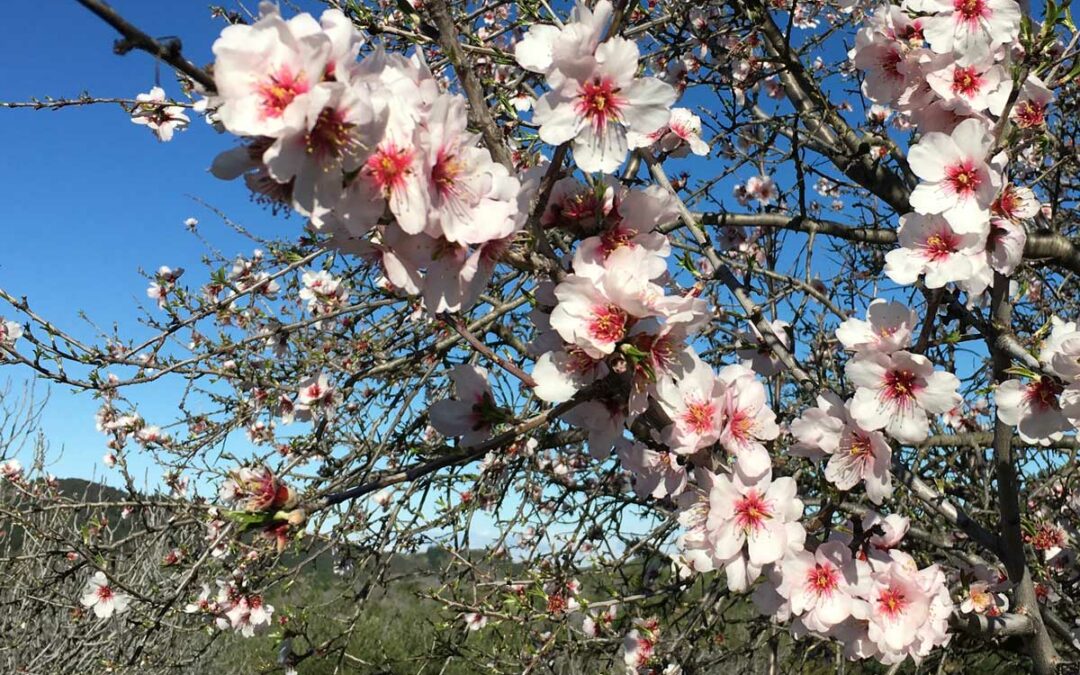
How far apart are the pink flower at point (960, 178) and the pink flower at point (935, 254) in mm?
39

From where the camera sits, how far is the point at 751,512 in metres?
1.45

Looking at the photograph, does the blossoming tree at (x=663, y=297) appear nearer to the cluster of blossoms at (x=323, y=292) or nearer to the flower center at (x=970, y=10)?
the flower center at (x=970, y=10)

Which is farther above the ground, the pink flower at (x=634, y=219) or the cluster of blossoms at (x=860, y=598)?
the pink flower at (x=634, y=219)

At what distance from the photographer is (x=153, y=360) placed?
127 inches

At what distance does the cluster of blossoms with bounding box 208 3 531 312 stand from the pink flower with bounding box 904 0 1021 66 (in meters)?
1.38

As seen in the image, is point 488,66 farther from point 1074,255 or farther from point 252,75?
point 252,75

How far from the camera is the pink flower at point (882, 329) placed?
68.1 inches

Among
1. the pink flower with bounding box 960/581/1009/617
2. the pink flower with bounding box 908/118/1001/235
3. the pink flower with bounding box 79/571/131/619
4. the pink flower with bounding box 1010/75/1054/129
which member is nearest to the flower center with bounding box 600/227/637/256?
the pink flower with bounding box 908/118/1001/235

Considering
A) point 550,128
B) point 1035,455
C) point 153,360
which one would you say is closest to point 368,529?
point 153,360

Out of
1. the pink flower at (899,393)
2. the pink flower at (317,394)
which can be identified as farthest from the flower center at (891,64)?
the pink flower at (317,394)

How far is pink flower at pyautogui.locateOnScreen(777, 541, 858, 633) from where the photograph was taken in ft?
5.13

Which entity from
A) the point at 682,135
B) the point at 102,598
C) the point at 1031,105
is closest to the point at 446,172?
the point at 682,135

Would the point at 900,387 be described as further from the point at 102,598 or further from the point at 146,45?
the point at 102,598

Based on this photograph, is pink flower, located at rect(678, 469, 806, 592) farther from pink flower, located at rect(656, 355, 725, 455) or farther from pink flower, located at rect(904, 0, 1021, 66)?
pink flower, located at rect(904, 0, 1021, 66)
